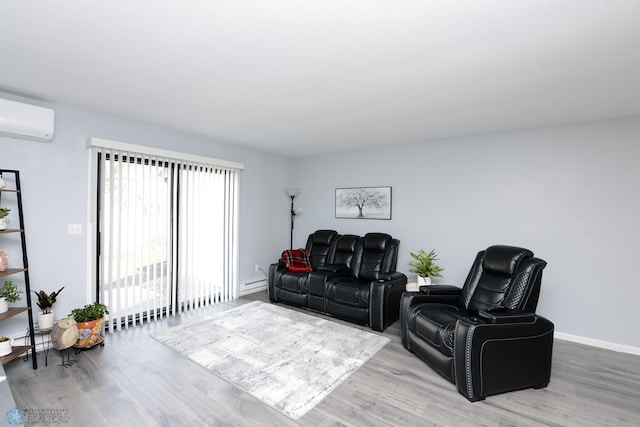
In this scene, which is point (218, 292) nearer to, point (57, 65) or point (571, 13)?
point (57, 65)

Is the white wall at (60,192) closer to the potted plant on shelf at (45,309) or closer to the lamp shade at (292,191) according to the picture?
the potted plant on shelf at (45,309)

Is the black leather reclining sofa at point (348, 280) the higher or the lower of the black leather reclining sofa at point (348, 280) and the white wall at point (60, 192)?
the lower

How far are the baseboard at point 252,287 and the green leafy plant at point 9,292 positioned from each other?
2728 mm

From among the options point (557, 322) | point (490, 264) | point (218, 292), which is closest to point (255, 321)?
point (218, 292)

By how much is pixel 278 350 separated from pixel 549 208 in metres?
3.56

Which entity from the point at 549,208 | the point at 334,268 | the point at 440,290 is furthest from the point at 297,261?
the point at 549,208

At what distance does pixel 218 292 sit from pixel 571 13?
4.85m

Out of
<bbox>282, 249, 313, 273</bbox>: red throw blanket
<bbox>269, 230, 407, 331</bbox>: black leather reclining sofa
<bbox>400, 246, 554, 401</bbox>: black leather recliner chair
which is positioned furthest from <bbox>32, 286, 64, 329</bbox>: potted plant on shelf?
<bbox>400, 246, 554, 401</bbox>: black leather recliner chair

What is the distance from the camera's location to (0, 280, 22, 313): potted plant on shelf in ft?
8.21

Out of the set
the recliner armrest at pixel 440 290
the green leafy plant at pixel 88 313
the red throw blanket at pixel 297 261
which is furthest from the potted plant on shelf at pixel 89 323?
the recliner armrest at pixel 440 290

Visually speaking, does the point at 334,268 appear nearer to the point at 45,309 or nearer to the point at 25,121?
the point at 45,309

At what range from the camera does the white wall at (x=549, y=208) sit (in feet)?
10.4

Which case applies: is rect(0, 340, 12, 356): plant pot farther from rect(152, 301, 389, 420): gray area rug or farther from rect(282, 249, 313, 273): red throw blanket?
rect(282, 249, 313, 273): red throw blanket

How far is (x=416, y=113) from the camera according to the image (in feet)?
10.4
